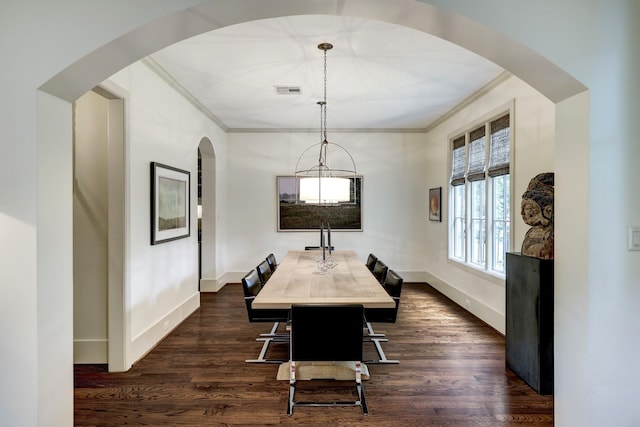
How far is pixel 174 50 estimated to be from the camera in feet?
11.0

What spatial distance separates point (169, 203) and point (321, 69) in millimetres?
2098

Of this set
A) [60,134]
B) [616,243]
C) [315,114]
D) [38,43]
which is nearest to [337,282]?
[616,243]

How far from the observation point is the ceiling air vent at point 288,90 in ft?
14.3

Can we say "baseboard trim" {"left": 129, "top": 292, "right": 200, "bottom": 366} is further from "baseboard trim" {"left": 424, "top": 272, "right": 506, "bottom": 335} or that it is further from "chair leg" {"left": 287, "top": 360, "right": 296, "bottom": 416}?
"baseboard trim" {"left": 424, "top": 272, "right": 506, "bottom": 335}

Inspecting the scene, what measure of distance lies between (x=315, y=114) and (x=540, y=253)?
3.72 m

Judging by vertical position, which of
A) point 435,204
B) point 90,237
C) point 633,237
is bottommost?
point 90,237

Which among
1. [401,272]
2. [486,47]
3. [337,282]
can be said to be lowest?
[401,272]

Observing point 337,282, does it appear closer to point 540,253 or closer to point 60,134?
point 540,253

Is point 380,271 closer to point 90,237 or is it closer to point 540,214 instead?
point 540,214

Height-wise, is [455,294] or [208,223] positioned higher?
[208,223]

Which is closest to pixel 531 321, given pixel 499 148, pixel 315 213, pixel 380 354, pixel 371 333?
pixel 380 354

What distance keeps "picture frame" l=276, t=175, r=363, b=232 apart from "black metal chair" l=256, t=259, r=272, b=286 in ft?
7.36

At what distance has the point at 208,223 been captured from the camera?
6062 millimetres

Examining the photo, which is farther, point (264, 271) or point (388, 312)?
point (264, 271)
